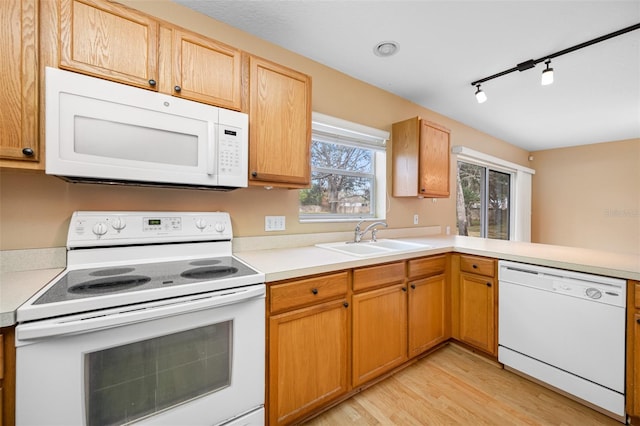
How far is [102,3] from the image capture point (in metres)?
1.16

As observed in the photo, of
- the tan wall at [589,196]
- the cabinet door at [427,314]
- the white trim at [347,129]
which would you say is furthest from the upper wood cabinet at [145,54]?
the tan wall at [589,196]

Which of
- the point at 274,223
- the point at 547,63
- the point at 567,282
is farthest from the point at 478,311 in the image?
the point at 547,63

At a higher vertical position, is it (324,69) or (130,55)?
(324,69)

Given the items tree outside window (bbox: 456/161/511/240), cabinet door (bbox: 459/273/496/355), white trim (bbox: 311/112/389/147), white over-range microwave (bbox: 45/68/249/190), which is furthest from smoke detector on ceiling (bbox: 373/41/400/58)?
tree outside window (bbox: 456/161/511/240)

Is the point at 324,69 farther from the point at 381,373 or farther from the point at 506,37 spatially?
the point at 381,373

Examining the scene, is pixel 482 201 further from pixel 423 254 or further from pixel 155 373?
A: pixel 155 373

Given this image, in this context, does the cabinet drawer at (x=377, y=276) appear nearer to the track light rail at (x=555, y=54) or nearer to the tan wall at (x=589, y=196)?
the track light rail at (x=555, y=54)

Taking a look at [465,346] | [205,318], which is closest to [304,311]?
[205,318]

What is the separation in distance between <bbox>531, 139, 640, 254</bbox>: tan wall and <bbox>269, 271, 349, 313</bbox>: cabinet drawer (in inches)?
209

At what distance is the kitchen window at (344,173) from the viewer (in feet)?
7.33

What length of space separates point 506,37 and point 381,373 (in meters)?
2.47

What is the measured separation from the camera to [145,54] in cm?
125

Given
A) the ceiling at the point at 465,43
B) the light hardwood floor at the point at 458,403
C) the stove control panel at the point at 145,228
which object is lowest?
the light hardwood floor at the point at 458,403

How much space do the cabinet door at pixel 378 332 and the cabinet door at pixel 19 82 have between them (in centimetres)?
171
